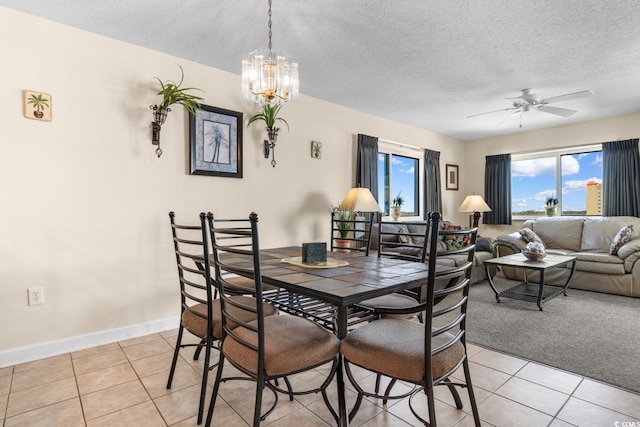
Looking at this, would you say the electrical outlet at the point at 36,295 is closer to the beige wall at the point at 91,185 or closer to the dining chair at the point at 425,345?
the beige wall at the point at 91,185

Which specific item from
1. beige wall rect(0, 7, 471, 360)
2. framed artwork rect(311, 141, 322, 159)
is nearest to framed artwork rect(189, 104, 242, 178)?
beige wall rect(0, 7, 471, 360)

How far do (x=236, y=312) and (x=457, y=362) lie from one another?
1.13 metres

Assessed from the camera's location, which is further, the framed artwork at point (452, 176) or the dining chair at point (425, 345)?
the framed artwork at point (452, 176)

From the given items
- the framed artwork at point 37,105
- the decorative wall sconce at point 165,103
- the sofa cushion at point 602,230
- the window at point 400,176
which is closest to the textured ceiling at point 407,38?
the decorative wall sconce at point 165,103

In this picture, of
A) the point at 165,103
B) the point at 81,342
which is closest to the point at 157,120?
the point at 165,103

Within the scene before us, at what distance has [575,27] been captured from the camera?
8.20 feet

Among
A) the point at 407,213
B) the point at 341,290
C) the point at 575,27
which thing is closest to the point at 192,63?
the point at 341,290

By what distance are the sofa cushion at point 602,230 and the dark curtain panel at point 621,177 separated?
20cm

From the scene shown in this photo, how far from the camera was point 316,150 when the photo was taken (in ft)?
13.5

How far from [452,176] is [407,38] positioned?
167 inches

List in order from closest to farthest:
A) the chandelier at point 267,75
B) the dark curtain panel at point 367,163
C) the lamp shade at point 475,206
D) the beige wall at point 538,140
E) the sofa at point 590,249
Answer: the chandelier at point 267,75
the sofa at point 590,249
the dark curtain panel at point 367,163
the beige wall at point 538,140
the lamp shade at point 475,206

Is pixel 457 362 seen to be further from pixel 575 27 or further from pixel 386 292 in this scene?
pixel 575 27

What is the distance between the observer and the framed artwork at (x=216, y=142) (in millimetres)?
3094

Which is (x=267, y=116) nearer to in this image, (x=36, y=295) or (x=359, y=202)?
(x=359, y=202)
